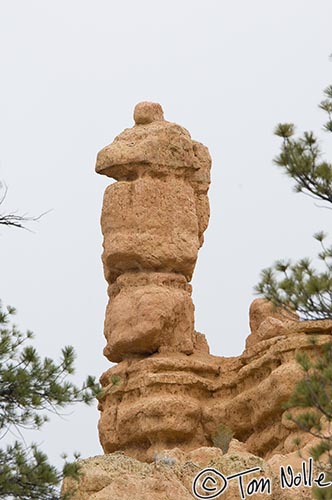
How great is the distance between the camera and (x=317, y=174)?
21438 mm

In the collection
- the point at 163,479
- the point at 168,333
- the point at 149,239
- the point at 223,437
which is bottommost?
the point at 163,479

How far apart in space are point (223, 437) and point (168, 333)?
126 inches

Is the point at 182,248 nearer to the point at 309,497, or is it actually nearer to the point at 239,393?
the point at 239,393

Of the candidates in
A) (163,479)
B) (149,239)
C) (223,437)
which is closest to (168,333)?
(149,239)

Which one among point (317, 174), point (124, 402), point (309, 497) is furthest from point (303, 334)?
point (317, 174)

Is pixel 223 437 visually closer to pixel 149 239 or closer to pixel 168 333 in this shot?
pixel 168 333

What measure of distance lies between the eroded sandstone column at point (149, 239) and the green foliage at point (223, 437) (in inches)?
92.1

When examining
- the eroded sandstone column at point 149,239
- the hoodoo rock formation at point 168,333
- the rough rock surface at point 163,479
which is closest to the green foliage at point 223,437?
the hoodoo rock formation at point 168,333

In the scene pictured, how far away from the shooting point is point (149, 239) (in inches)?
1363

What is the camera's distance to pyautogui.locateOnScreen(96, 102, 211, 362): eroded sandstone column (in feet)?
112

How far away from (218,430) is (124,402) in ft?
6.66

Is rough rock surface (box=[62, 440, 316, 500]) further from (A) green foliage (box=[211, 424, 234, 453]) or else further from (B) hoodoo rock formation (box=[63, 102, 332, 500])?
(A) green foliage (box=[211, 424, 234, 453])

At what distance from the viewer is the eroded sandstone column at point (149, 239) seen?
34.2 metres

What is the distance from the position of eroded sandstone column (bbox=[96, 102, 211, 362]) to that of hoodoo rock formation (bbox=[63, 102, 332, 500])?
0.8 inches
